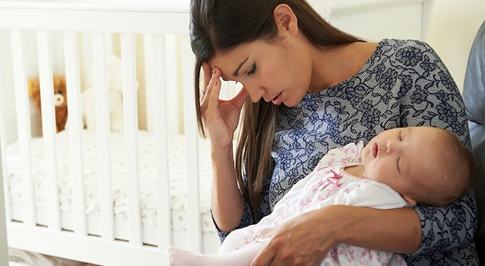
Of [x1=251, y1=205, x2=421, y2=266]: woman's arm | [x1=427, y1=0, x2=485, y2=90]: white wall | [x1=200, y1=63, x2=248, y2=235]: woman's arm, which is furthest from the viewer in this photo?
[x1=427, y1=0, x2=485, y2=90]: white wall

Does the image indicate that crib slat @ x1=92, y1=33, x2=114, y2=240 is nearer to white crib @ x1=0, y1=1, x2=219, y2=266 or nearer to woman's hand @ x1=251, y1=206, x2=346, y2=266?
white crib @ x1=0, y1=1, x2=219, y2=266

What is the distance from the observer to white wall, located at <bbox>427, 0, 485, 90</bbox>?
2701 millimetres

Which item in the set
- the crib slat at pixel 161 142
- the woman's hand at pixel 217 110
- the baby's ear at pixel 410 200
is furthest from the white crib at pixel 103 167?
the baby's ear at pixel 410 200

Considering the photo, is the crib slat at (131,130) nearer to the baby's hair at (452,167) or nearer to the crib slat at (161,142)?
the crib slat at (161,142)

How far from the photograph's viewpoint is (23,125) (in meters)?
2.80

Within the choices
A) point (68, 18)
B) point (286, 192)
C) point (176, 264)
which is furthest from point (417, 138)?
point (68, 18)

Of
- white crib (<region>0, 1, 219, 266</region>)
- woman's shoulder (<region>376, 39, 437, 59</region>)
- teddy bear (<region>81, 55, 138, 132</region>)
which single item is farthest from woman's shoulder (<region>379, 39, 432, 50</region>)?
teddy bear (<region>81, 55, 138, 132</region>)

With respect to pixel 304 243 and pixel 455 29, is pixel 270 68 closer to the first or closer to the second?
pixel 304 243

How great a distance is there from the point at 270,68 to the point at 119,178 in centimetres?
138

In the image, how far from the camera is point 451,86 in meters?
1.53

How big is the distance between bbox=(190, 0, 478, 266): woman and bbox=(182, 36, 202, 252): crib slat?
0.74 m

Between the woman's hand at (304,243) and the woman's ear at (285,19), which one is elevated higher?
the woman's ear at (285,19)

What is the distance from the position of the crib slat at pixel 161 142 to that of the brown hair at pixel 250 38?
791mm

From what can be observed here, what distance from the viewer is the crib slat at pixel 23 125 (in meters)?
2.75
